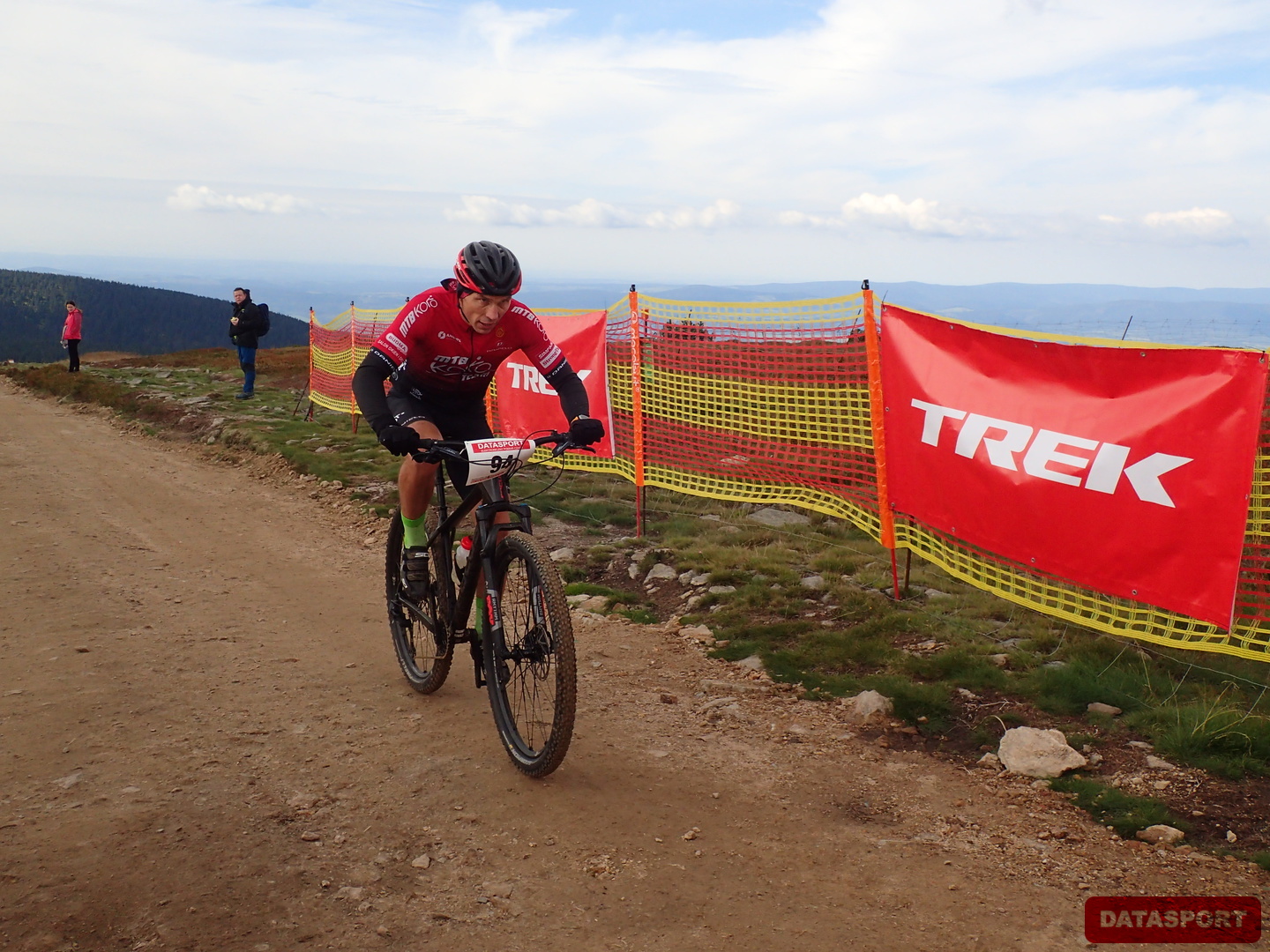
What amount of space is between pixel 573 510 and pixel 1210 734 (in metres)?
6.96

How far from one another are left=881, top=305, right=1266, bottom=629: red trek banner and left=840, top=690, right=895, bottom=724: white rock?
4.55 feet

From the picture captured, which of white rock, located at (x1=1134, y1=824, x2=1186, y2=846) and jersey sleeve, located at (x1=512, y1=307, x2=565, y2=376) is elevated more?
jersey sleeve, located at (x1=512, y1=307, x2=565, y2=376)

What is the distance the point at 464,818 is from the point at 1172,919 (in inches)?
115

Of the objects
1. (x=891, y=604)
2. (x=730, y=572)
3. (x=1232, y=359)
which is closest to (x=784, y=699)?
(x=891, y=604)

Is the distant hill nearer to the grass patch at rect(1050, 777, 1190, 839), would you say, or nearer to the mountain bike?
the mountain bike

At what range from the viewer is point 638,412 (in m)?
9.67

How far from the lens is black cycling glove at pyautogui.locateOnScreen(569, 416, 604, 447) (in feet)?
14.8

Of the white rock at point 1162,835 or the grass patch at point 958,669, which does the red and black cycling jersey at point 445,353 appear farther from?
the white rock at point 1162,835

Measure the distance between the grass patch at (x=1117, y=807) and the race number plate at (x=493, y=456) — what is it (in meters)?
3.12

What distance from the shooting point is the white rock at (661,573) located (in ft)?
26.4

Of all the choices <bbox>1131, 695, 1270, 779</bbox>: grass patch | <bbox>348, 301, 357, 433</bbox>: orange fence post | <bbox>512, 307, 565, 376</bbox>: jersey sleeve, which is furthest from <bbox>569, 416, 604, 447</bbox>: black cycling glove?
<bbox>348, 301, 357, 433</bbox>: orange fence post

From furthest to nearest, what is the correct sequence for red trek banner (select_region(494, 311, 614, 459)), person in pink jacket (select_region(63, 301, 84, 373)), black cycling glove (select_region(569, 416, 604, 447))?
1. person in pink jacket (select_region(63, 301, 84, 373))
2. red trek banner (select_region(494, 311, 614, 459))
3. black cycling glove (select_region(569, 416, 604, 447))

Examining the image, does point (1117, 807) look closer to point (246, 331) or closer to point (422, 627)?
point (422, 627)

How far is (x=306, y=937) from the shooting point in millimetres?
3270
